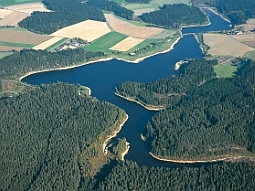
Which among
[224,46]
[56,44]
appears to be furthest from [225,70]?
[56,44]

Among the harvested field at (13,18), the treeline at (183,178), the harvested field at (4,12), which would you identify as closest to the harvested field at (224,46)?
the treeline at (183,178)

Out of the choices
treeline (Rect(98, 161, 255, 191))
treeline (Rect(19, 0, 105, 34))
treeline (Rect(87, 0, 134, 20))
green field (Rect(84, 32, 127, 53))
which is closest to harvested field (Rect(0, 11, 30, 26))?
treeline (Rect(19, 0, 105, 34))

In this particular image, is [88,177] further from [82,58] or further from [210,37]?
[210,37]

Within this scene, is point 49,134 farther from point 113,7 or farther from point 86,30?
point 113,7

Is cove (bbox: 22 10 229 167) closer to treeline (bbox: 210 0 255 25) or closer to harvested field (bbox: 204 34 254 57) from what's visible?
harvested field (bbox: 204 34 254 57)

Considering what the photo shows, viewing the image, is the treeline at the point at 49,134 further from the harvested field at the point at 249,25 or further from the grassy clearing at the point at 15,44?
the harvested field at the point at 249,25

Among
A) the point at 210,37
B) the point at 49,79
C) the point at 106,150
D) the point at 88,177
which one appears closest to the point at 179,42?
the point at 210,37
